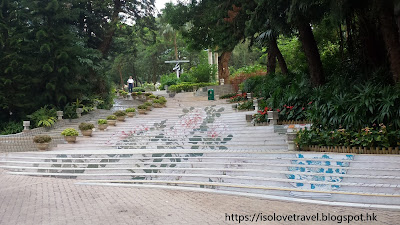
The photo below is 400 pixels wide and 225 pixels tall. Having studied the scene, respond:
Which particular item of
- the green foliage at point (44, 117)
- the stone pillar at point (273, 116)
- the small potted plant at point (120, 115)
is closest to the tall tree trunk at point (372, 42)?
the stone pillar at point (273, 116)

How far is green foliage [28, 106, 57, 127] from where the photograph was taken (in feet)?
58.3

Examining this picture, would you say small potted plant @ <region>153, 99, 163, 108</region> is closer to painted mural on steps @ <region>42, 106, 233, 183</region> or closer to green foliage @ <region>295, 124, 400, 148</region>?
painted mural on steps @ <region>42, 106, 233, 183</region>

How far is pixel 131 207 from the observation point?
708 cm

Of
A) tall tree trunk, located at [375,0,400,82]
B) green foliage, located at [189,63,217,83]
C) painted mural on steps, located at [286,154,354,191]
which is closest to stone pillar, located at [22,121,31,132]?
painted mural on steps, located at [286,154,354,191]

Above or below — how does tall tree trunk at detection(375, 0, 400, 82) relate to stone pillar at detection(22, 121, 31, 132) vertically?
above

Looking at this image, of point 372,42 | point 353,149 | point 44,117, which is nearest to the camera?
point 353,149

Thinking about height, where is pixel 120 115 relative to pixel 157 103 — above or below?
below

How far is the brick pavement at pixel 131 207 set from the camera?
6246 mm

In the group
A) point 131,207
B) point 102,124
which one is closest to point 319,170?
point 131,207

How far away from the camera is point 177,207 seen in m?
7.05

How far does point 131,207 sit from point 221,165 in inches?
124

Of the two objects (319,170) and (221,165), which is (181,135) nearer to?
(221,165)

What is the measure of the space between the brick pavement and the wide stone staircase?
44 centimetres

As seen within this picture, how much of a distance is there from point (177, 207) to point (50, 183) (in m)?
4.63
